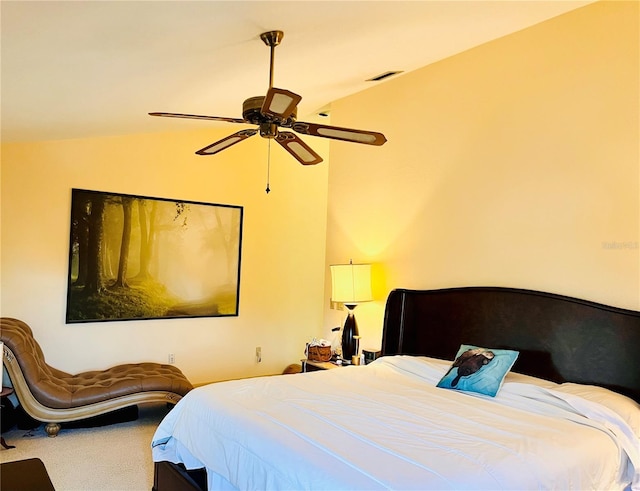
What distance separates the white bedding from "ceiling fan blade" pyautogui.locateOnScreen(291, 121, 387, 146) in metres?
1.38

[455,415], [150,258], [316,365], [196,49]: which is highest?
[196,49]

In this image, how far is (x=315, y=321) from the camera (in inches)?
245

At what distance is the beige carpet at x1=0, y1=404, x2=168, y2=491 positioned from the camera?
305 centimetres

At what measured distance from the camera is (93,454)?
136 inches

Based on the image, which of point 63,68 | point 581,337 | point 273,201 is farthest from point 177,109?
point 581,337

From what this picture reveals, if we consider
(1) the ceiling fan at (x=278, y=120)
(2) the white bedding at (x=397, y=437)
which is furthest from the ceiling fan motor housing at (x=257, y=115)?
(2) the white bedding at (x=397, y=437)

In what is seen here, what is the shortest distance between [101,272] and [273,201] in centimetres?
210

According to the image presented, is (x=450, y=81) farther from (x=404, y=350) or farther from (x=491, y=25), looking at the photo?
(x=404, y=350)

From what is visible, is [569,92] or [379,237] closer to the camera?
[569,92]

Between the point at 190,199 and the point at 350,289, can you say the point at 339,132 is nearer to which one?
the point at 350,289

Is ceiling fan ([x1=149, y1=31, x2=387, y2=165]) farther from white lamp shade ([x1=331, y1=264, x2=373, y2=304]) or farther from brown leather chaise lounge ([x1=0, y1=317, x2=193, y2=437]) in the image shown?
brown leather chaise lounge ([x1=0, y1=317, x2=193, y2=437])

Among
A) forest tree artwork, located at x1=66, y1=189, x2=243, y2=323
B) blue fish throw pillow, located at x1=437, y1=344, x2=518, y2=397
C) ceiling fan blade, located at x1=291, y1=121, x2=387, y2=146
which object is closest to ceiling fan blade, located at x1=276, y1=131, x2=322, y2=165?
ceiling fan blade, located at x1=291, y1=121, x2=387, y2=146

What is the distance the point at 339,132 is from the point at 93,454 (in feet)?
9.25

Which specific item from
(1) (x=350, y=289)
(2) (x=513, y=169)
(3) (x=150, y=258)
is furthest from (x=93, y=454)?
(2) (x=513, y=169)
